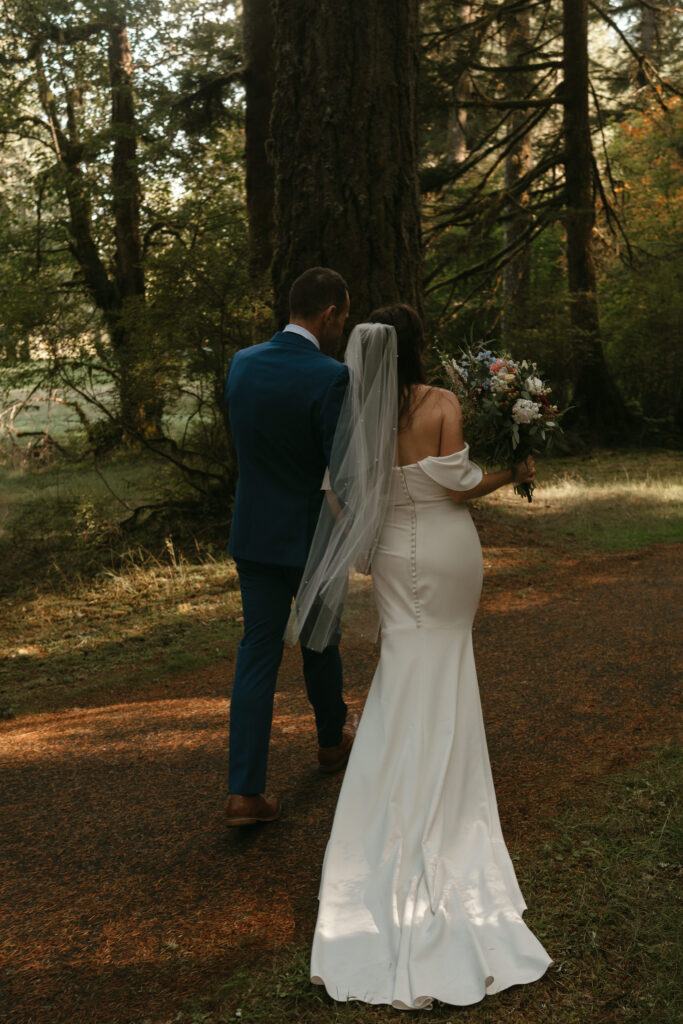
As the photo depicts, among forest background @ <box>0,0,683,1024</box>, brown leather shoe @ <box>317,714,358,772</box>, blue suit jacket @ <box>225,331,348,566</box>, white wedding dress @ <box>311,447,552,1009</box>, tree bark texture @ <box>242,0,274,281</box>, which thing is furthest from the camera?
tree bark texture @ <box>242,0,274,281</box>

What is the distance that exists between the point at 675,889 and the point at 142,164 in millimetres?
18465

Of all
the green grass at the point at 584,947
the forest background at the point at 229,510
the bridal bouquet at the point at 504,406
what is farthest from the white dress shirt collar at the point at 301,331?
the green grass at the point at 584,947

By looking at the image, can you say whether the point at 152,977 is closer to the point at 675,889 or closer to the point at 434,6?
the point at 675,889

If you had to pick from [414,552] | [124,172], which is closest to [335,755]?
[414,552]

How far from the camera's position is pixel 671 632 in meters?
6.82

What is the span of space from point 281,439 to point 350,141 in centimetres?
474

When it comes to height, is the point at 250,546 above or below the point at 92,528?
above

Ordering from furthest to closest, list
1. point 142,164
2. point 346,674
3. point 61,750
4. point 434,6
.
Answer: point 142,164 < point 434,6 < point 346,674 < point 61,750

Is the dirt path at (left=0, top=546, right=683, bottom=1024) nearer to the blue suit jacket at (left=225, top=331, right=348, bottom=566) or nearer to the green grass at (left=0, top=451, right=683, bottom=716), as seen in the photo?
the green grass at (left=0, top=451, right=683, bottom=716)

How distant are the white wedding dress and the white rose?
0.47 m

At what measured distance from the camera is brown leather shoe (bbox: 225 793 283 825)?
4.09m

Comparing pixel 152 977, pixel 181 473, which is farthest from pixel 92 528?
pixel 152 977

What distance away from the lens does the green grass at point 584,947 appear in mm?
2867

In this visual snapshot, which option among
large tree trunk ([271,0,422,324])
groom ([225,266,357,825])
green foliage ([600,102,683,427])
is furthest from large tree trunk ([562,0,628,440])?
groom ([225,266,357,825])
